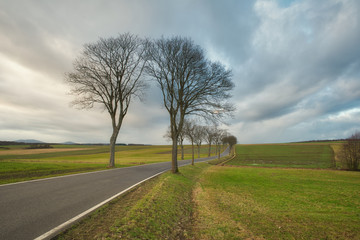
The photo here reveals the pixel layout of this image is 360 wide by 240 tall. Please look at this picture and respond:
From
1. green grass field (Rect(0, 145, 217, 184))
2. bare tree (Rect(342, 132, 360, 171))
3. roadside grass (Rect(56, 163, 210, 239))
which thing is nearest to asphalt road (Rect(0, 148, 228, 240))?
roadside grass (Rect(56, 163, 210, 239))

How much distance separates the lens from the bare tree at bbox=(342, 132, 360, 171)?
26.5 metres


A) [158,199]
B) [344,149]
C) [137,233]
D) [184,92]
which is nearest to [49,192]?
[158,199]

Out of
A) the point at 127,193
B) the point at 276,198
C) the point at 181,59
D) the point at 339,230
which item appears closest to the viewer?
the point at 339,230

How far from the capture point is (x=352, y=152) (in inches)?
1066

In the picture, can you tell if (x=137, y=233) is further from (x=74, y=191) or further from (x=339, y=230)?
(x=339, y=230)

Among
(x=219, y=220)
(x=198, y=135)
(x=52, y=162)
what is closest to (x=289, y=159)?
(x=198, y=135)

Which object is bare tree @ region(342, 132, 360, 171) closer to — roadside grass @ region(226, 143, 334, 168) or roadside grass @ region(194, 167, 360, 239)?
roadside grass @ region(226, 143, 334, 168)

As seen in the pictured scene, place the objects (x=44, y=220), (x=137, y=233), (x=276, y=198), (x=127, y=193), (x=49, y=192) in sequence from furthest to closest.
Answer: (x=276, y=198)
(x=127, y=193)
(x=49, y=192)
(x=44, y=220)
(x=137, y=233)

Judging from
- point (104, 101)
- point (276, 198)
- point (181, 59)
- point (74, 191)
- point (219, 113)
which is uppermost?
point (181, 59)

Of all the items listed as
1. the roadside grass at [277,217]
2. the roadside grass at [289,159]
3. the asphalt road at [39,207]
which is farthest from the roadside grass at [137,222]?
the roadside grass at [289,159]

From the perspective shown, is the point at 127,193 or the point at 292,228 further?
the point at 127,193

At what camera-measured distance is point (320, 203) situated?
8.20 metres

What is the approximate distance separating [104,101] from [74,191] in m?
14.2

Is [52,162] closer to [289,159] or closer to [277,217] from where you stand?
[277,217]
